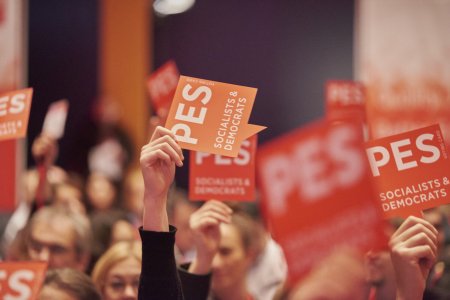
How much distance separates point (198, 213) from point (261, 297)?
1.02 m

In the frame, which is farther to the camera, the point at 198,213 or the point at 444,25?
the point at 444,25

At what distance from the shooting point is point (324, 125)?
→ 2145mm

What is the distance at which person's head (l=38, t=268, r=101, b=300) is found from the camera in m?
2.44

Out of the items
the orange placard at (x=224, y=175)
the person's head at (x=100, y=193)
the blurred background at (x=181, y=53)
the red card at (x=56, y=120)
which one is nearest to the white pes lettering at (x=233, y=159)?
the orange placard at (x=224, y=175)

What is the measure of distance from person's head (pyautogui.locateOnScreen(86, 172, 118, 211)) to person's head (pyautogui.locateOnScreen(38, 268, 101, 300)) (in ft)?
11.1

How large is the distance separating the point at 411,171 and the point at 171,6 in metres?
6.77

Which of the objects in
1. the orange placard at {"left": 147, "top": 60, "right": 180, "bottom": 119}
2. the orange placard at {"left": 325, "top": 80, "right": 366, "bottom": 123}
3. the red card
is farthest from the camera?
the red card

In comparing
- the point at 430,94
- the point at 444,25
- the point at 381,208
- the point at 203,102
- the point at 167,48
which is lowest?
the point at 381,208

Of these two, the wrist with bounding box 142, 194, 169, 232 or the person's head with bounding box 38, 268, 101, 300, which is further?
the person's head with bounding box 38, 268, 101, 300

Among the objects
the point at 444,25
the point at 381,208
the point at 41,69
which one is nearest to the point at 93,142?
the point at 41,69

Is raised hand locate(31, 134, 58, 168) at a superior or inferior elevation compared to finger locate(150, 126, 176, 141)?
superior

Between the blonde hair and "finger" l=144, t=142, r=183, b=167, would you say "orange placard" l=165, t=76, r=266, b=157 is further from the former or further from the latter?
the blonde hair

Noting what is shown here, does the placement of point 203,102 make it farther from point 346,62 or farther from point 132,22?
point 132,22

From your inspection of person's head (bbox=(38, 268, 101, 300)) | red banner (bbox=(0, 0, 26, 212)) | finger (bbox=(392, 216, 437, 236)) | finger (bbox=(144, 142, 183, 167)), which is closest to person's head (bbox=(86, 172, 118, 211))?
red banner (bbox=(0, 0, 26, 212))
